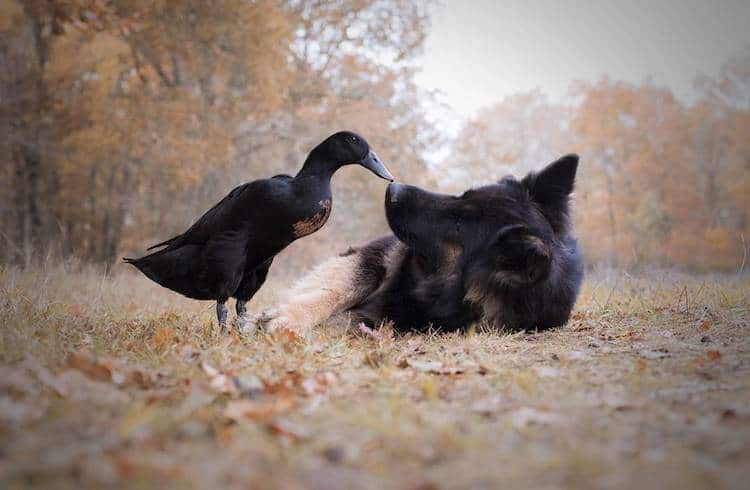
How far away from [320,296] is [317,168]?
1.06 meters

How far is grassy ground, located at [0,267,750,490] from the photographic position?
1.32 metres

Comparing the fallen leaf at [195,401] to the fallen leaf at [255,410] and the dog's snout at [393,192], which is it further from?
the dog's snout at [393,192]

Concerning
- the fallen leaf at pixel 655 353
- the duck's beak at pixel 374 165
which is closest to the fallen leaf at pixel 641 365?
the fallen leaf at pixel 655 353

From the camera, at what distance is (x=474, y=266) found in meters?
3.90

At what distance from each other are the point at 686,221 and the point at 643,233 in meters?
1.73

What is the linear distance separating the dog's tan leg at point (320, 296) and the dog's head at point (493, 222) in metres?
0.69

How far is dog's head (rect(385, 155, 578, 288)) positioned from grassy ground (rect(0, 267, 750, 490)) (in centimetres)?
49

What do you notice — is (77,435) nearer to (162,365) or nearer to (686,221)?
(162,365)

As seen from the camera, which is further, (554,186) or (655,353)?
(554,186)

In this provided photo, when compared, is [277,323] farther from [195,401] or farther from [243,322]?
[195,401]

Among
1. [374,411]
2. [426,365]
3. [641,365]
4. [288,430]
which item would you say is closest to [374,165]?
[426,365]

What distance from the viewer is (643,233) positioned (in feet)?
53.4

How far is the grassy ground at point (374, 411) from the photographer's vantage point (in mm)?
1319

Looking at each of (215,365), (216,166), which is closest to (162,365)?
(215,365)
